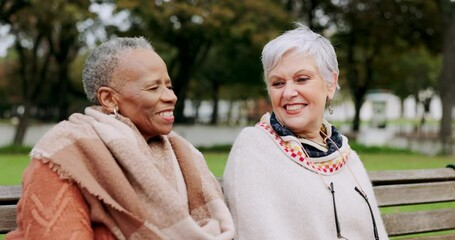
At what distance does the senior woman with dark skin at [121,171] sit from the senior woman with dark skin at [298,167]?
18 cm

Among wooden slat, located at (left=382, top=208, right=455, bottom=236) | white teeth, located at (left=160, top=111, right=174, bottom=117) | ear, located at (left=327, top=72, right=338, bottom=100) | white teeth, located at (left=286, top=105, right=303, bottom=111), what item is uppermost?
ear, located at (left=327, top=72, right=338, bottom=100)

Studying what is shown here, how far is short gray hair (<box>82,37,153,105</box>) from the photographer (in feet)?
8.62

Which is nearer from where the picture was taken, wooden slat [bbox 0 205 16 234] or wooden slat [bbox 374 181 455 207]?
wooden slat [bbox 0 205 16 234]

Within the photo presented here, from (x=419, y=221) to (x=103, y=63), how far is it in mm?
2253

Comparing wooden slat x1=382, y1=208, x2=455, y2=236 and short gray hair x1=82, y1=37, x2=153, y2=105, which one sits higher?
short gray hair x1=82, y1=37, x2=153, y2=105

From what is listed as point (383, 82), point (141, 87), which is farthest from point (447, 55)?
point (141, 87)

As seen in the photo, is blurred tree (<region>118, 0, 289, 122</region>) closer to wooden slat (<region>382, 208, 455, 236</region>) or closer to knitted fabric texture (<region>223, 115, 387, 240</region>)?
wooden slat (<region>382, 208, 455, 236</region>)

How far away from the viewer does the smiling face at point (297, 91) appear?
3086 mm

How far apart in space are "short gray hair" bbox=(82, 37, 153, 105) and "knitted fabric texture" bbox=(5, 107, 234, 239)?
0.12 meters

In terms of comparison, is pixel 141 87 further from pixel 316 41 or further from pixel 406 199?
pixel 406 199

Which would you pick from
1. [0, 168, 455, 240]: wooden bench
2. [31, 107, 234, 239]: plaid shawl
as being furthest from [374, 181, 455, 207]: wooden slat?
→ [31, 107, 234, 239]: plaid shawl

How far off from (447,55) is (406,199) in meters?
21.0

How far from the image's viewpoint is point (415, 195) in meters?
3.88

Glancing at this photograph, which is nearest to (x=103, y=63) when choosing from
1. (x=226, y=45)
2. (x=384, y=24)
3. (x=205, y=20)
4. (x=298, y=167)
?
(x=298, y=167)
